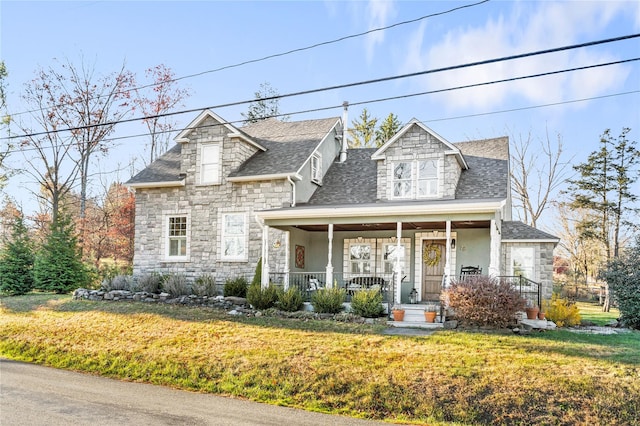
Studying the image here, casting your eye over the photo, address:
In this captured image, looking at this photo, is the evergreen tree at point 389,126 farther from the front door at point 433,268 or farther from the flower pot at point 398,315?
the flower pot at point 398,315

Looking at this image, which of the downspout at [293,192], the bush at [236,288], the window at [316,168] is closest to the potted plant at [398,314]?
the bush at [236,288]

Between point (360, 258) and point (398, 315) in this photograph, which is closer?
point (398, 315)

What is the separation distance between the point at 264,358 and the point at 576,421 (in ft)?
16.9

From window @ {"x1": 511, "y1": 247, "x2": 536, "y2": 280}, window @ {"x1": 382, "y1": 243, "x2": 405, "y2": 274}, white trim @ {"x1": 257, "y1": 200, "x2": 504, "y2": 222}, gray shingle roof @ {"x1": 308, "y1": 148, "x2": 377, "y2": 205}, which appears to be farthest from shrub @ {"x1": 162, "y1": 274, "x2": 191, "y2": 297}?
window @ {"x1": 511, "y1": 247, "x2": 536, "y2": 280}

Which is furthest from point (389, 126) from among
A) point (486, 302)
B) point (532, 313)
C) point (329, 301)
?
point (486, 302)

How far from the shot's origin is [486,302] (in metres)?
11.9

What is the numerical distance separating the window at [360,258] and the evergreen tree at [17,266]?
1229 cm

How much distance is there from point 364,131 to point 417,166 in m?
19.7

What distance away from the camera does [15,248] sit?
2028 cm

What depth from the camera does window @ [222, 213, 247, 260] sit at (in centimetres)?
1777

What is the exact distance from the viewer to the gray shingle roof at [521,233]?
55.7 feet

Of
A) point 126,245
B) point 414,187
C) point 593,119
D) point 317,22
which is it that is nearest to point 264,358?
point 317,22

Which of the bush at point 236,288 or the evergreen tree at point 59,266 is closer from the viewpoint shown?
the bush at point 236,288

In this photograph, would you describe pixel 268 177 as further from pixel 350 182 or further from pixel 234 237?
pixel 350 182
